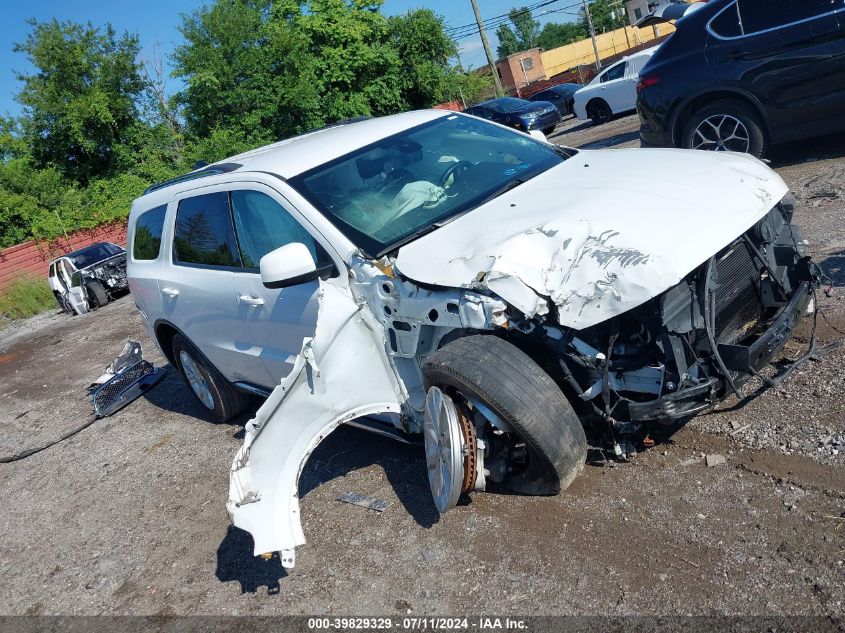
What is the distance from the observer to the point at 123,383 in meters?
7.29

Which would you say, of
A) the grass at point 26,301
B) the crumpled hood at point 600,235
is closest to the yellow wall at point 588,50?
the grass at point 26,301

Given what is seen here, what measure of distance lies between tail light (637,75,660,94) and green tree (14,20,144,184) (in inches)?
1006

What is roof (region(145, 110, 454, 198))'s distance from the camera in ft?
14.1

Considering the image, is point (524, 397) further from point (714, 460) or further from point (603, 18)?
point (603, 18)

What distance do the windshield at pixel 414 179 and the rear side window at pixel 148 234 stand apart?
1.92m

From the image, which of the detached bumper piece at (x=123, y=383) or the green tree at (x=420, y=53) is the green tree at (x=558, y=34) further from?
the detached bumper piece at (x=123, y=383)

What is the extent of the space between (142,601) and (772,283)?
11.8ft

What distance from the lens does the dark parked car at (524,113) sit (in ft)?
66.5

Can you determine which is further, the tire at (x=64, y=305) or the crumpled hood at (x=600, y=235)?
the tire at (x=64, y=305)

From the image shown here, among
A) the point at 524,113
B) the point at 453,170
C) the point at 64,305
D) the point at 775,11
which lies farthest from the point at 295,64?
the point at 453,170

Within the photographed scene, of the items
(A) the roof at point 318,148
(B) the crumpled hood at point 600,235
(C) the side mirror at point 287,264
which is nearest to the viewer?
(B) the crumpled hood at point 600,235

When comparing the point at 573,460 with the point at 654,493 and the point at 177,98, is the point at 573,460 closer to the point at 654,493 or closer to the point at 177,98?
the point at 654,493

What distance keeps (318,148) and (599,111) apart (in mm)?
15725

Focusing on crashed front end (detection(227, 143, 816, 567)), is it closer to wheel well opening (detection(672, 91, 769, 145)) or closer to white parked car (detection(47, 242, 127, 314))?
wheel well opening (detection(672, 91, 769, 145))
